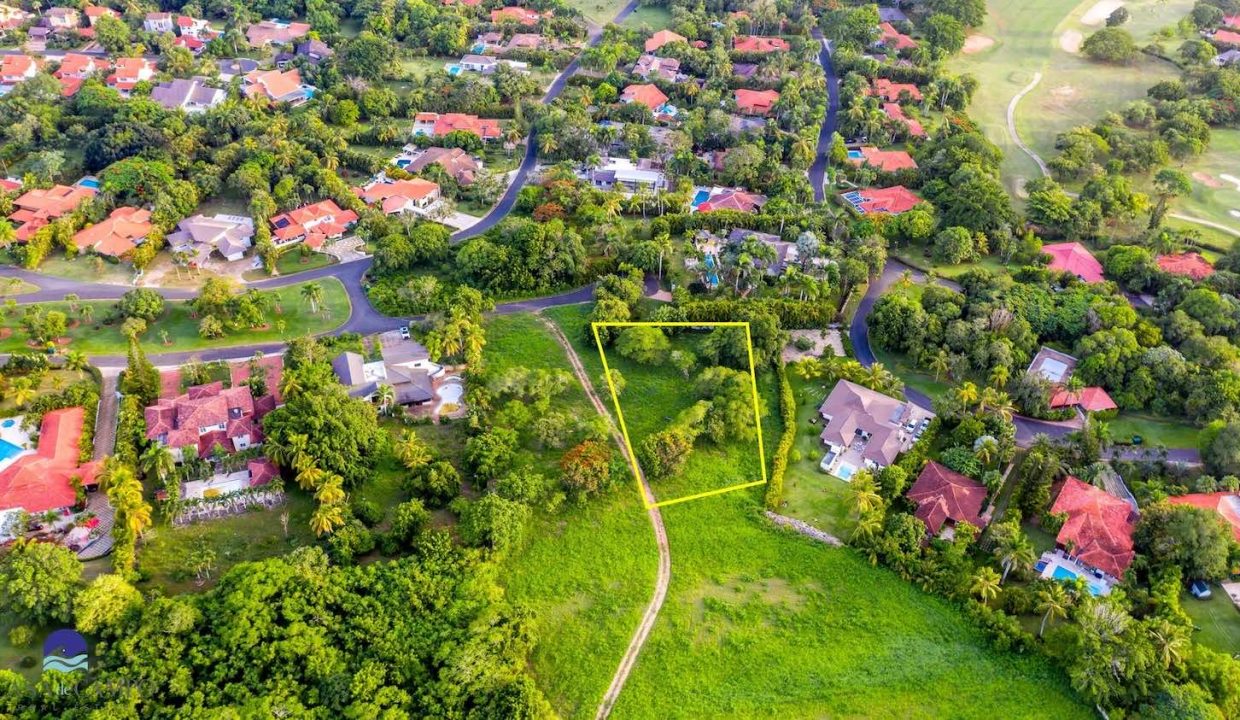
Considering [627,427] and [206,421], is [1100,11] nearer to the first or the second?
[627,427]

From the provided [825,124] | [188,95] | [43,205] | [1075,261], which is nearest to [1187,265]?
[1075,261]

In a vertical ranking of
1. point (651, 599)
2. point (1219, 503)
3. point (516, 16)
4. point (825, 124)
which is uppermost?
point (516, 16)

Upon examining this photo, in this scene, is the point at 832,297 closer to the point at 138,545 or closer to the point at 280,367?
the point at 280,367

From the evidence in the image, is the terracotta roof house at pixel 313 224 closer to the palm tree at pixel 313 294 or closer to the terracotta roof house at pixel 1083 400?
the palm tree at pixel 313 294

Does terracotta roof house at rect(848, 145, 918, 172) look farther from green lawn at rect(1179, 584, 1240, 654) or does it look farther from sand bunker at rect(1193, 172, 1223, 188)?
green lawn at rect(1179, 584, 1240, 654)

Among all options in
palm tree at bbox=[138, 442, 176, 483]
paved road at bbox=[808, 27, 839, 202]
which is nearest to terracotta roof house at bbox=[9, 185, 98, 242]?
palm tree at bbox=[138, 442, 176, 483]

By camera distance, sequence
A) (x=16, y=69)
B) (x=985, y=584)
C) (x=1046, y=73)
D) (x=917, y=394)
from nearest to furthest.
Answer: (x=985, y=584) → (x=917, y=394) → (x=16, y=69) → (x=1046, y=73)

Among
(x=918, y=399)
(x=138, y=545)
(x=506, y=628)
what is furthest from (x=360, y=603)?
(x=918, y=399)
